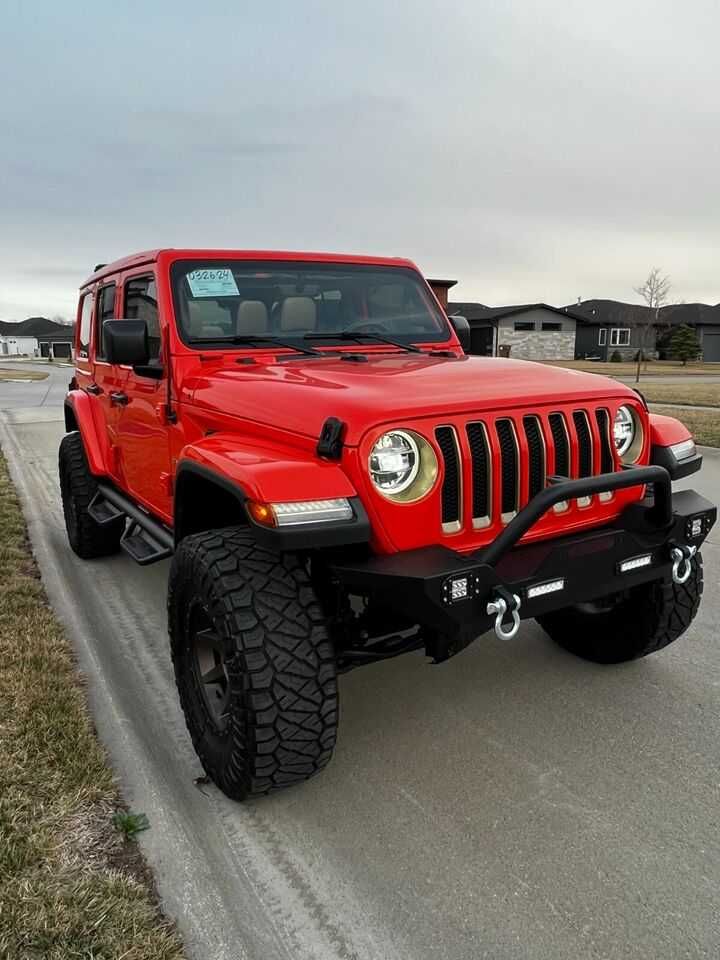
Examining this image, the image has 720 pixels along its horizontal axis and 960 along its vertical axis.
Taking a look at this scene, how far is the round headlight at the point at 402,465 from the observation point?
8.07 ft

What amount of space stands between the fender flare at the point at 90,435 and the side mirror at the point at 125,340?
1.74 metres

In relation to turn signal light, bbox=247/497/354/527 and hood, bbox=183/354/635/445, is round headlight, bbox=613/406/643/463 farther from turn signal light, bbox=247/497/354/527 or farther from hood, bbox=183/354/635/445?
turn signal light, bbox=247/497/354/527

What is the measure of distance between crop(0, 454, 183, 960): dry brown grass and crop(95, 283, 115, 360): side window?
2174 mm

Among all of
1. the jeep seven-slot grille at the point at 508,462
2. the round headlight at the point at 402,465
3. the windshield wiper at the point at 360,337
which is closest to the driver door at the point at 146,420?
the windshield wiper at the point at 360,337

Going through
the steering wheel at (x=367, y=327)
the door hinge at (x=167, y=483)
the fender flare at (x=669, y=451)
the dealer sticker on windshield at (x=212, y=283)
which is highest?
the dealer sticker on windshield at (x=212, y=283)

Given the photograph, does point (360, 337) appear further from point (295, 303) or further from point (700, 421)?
point (700, 421)

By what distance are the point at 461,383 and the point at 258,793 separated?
1644 mm

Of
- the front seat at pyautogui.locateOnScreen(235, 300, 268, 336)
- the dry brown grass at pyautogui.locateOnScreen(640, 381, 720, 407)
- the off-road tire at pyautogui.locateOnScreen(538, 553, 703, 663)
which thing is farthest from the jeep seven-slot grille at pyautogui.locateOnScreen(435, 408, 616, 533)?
the dry brown grass at pyautogui.locateOnScreen(640, 381, 720, 407)

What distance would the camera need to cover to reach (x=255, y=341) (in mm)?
3688

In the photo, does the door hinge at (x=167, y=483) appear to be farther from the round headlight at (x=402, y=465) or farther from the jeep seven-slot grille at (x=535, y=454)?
the jeep seven-slot grille at (x=535, y=454)

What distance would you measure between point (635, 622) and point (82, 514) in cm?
381

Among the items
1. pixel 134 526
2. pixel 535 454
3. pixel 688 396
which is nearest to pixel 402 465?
pixel 535 454

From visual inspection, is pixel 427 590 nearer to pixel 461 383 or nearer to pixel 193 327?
pixel 461 383

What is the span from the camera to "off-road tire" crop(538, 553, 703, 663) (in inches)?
129
